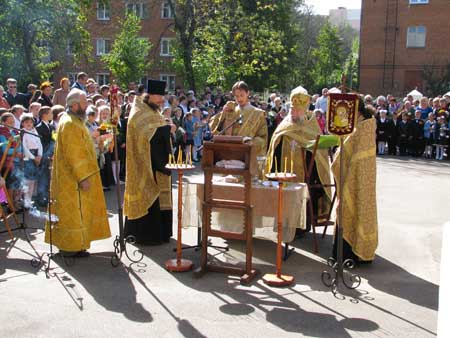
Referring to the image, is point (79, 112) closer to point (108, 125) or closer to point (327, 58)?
point (108, 125)

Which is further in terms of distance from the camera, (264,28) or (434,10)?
(434,10)

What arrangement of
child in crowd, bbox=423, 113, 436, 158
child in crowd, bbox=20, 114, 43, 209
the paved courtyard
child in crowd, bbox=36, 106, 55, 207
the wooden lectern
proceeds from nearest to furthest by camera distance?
the paved courtyard < the wooden lectern < child in crowd, bbox=20, 114, 43, 209 < child in crowd, bbox=36, 106, 55, 207 < child in crowd, bbox=423, 113, 436, 158

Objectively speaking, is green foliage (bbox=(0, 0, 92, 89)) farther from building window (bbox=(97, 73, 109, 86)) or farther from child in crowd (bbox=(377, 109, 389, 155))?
building window (bbox=(97, 73, 109, 86))

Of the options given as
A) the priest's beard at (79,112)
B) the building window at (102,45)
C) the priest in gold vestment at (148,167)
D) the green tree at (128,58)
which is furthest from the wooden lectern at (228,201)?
the building window at (102,45)

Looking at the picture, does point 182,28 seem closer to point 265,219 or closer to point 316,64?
point 265,219

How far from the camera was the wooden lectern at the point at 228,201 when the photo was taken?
600 cm

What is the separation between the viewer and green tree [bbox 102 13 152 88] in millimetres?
29594

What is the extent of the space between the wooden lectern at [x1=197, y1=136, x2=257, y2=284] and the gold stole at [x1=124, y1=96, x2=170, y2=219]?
145cm

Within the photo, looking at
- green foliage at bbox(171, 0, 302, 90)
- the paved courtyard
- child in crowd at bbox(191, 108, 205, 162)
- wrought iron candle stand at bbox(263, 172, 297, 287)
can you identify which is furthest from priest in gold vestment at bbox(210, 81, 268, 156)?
green foliage at bbox(171, 0, 302, 90)

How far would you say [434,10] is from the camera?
37281 mm

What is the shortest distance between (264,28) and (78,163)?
22.0 meters

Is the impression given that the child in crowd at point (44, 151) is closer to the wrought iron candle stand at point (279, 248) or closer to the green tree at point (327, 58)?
the wrought iron candle stand at point (279, 248)

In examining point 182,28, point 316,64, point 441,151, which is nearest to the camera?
point 441,151

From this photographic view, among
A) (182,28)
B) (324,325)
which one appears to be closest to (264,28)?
(182,28)
